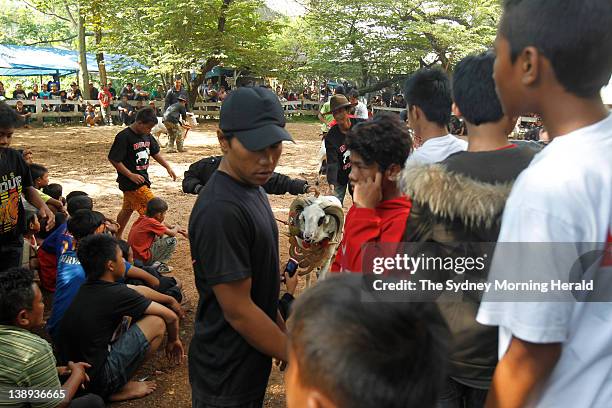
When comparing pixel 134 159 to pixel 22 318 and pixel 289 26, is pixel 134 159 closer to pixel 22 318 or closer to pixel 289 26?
pixel 22 318

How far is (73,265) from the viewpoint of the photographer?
3967mm

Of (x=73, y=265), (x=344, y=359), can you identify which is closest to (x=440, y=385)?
(x=344, y=359)

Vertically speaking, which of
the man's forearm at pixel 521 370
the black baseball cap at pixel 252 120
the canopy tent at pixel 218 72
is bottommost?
the man's forearm at pixel 521 370

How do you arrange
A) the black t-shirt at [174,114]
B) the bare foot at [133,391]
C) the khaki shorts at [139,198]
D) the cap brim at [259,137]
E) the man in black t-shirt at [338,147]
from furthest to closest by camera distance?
the black t-shirt at [174,114] → the khaki shorts at [139,198] → the man in black t-shirt at [338,147] → the bare foot at [133,391] → the cap brim at [259,137]

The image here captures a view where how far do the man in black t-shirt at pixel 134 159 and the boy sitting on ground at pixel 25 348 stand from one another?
329 centimetres

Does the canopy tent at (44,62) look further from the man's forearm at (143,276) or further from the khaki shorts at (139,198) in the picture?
the man's forearm at (143,276)

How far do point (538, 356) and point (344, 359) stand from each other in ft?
1.51

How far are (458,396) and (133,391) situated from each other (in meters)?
2.54

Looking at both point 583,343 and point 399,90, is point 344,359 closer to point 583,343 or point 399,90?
point 583,343

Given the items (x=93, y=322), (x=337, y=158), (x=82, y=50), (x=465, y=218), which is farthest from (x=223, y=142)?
(x=82, y=50)

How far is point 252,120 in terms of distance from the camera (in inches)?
79.7

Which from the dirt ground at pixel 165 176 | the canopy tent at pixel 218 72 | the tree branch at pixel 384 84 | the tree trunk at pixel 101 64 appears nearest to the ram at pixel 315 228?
the dirt ground at pixel 165 176

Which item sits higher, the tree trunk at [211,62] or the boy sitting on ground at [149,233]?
the tree trunk at [211,62]

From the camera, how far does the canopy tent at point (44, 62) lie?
23938 millimetres
